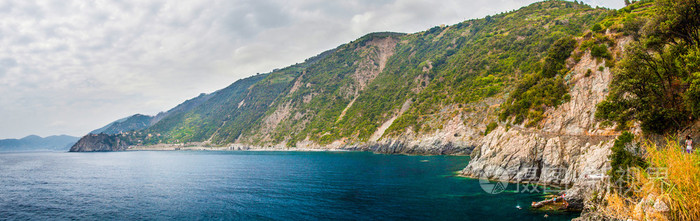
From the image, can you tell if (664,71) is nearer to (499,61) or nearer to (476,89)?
(476,89)

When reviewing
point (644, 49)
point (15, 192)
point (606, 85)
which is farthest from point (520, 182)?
point (15, 192)

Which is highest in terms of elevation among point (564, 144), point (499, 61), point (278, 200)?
point (499, 61)

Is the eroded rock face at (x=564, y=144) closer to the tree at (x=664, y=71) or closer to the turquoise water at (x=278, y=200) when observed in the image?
the turquoise water at (x=278, y=200)

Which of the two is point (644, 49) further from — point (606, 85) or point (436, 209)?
point (436, 209)

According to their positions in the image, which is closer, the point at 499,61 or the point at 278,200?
the point at 278,200

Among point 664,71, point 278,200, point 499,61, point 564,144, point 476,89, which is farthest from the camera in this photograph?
point 499,61

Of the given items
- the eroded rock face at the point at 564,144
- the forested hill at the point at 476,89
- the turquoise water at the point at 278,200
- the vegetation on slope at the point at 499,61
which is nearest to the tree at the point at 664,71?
the eroded rock face at the point at 564,144

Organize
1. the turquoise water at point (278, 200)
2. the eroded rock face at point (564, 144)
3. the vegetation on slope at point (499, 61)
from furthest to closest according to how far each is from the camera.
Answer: the vegetation on slope at point (499, 61) → the eroded rock face at point (564, 144) → the turquoise water at point (278, 200)

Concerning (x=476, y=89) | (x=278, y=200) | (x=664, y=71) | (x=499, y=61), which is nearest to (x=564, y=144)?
(x=664, y=71)

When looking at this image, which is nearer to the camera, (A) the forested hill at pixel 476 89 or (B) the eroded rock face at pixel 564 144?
(B) the eroded rock face at pixel 564 144

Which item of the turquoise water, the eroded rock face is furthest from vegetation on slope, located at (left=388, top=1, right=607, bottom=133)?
the turquoise water

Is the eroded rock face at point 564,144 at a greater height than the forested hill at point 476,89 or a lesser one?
lesser
